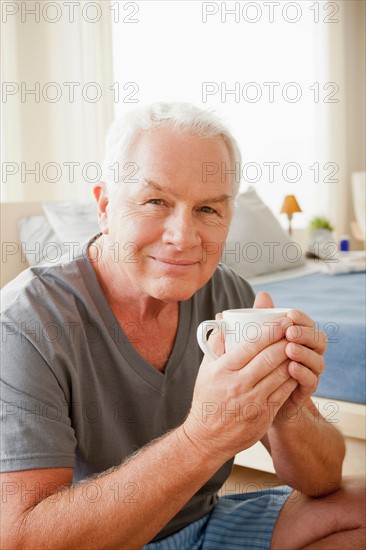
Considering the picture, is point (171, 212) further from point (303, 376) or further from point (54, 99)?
point (54, 99)

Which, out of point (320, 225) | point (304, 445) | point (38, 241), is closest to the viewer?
point (304, 445)

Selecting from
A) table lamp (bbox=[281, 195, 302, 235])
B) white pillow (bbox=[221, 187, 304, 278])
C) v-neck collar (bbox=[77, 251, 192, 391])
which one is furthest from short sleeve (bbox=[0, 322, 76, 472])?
table lamp (bbox=[281, 195, 302, 235])

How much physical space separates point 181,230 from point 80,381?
31 centimetres

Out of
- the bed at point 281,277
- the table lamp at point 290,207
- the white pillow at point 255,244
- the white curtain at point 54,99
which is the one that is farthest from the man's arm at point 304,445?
the table lamp at point 290,207

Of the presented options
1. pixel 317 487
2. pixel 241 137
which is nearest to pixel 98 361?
pixel 317 487

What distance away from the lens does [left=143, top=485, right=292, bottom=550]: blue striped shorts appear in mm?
1308

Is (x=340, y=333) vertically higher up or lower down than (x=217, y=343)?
lower down

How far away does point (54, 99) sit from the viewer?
3.71 m

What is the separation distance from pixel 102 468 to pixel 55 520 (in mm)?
218

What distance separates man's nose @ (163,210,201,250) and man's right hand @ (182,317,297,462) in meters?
0.21

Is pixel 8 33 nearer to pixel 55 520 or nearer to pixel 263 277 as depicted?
pixel 263 277

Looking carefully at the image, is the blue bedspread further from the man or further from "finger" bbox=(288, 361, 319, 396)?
"finger" bbox=(288, 361, 319, 396)

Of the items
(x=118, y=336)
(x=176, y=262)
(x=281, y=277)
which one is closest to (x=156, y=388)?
(x=118, y=336)

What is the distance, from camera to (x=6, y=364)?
1.07 metres
